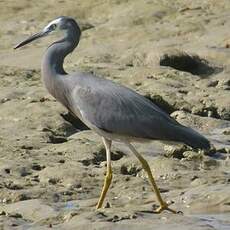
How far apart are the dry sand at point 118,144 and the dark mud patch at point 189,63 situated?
15 mm

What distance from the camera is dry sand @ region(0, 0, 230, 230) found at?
781 cm

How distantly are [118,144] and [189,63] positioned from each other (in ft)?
10.7

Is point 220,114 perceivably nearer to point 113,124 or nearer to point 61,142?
point 61,142

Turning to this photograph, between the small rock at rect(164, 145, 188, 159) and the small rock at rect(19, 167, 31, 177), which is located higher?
the small rock at rect(19, 167, 31, 177)

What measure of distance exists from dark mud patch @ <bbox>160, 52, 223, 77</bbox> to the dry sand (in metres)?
0.01

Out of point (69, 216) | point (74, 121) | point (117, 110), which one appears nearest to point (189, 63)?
point (74, 121)

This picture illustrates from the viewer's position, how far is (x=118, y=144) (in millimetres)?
9781

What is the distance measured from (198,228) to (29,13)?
890 cm

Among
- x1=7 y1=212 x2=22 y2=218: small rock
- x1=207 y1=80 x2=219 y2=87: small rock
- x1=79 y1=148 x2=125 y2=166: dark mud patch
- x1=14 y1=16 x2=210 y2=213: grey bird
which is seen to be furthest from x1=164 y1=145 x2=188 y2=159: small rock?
x1=207 y1=80 x2=219 y2=87: small rock

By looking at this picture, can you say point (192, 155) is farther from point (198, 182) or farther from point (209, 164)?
point (198, 182)

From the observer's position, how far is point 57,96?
8.44 metres

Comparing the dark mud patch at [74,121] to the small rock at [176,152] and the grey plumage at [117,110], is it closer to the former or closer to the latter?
the small rock at [176,152]

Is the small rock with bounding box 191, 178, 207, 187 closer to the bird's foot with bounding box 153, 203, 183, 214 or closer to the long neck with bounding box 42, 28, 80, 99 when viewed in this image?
the bird's foot with bounding box 153, 203, 183, 214

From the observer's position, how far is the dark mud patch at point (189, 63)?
41.3 ft
